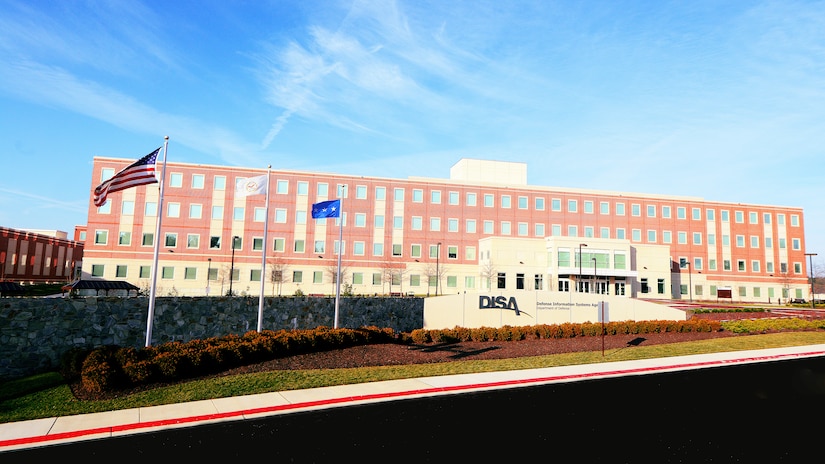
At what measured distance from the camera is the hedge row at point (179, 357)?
14.5m

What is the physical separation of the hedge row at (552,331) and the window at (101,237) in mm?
54626

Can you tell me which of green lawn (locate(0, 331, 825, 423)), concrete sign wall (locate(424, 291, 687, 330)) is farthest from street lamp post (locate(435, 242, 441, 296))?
green lawn (locate(0, 331, 825, 423))

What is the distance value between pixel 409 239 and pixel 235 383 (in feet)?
184

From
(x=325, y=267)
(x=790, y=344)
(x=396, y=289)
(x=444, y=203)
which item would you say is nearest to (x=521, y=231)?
(x=444, y=203)

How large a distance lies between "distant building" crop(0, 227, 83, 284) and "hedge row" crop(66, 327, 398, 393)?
204 feet

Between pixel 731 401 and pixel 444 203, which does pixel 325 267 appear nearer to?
pixel 444 203

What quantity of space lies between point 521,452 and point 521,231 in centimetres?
6571

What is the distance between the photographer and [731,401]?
13.9 meters

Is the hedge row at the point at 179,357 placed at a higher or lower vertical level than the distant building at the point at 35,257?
lower

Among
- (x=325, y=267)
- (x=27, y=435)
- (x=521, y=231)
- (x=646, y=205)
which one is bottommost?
(x=27, y=435)

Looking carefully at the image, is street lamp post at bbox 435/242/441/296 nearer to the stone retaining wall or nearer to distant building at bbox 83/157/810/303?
distant building at bbox 83/157/810/303

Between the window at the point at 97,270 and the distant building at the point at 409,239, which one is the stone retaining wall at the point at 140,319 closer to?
the distant building at the point at 409,239

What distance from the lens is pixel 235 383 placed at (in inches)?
604

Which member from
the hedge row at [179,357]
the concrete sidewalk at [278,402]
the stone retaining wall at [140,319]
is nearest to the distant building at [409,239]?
the stone retaining wall at [140,319]
